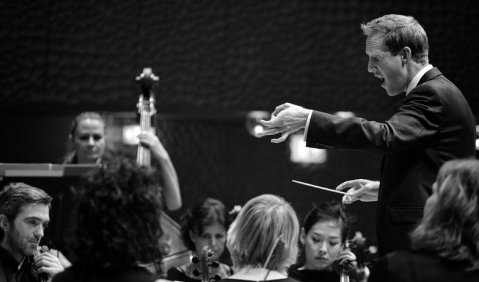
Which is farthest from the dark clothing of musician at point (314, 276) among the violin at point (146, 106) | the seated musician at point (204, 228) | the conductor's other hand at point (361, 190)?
the violin at point (146, 106)

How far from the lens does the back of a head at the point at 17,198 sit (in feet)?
9.57

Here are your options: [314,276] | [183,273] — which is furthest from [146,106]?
[314,276]

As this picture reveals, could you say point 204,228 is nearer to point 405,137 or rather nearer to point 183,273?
point 183,273

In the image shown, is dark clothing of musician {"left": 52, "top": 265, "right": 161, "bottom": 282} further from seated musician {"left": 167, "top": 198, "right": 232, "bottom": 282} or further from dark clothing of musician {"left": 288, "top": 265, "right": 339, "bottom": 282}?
seated musician {"left": 167, "top": 198, "right": 232, "bottom": 282}

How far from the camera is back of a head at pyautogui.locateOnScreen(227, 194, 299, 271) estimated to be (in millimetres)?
2374

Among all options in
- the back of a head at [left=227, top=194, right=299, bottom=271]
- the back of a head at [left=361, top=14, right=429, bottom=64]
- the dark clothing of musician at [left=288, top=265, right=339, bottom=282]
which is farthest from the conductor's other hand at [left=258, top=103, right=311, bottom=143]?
the dark clothing of musician at [left=288, top=265, right=339, bottom=282]

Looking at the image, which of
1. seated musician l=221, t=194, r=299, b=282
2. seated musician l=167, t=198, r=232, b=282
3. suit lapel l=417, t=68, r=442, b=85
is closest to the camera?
seated musician l=221, t=194, r=299, b=282

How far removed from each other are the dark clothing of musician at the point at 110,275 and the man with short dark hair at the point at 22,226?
0.99m

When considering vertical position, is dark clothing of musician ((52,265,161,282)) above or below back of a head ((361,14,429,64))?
below

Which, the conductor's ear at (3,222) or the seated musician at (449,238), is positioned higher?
the seated musician at (449,238)

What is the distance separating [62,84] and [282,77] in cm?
133

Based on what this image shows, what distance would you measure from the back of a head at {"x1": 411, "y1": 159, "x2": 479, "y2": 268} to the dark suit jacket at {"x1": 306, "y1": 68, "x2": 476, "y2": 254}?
61 cm

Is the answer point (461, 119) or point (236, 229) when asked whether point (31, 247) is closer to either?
point (236, 229)

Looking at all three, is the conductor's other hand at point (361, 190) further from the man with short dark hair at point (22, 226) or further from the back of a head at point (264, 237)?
the man with short dark hair at point (22, 226)
